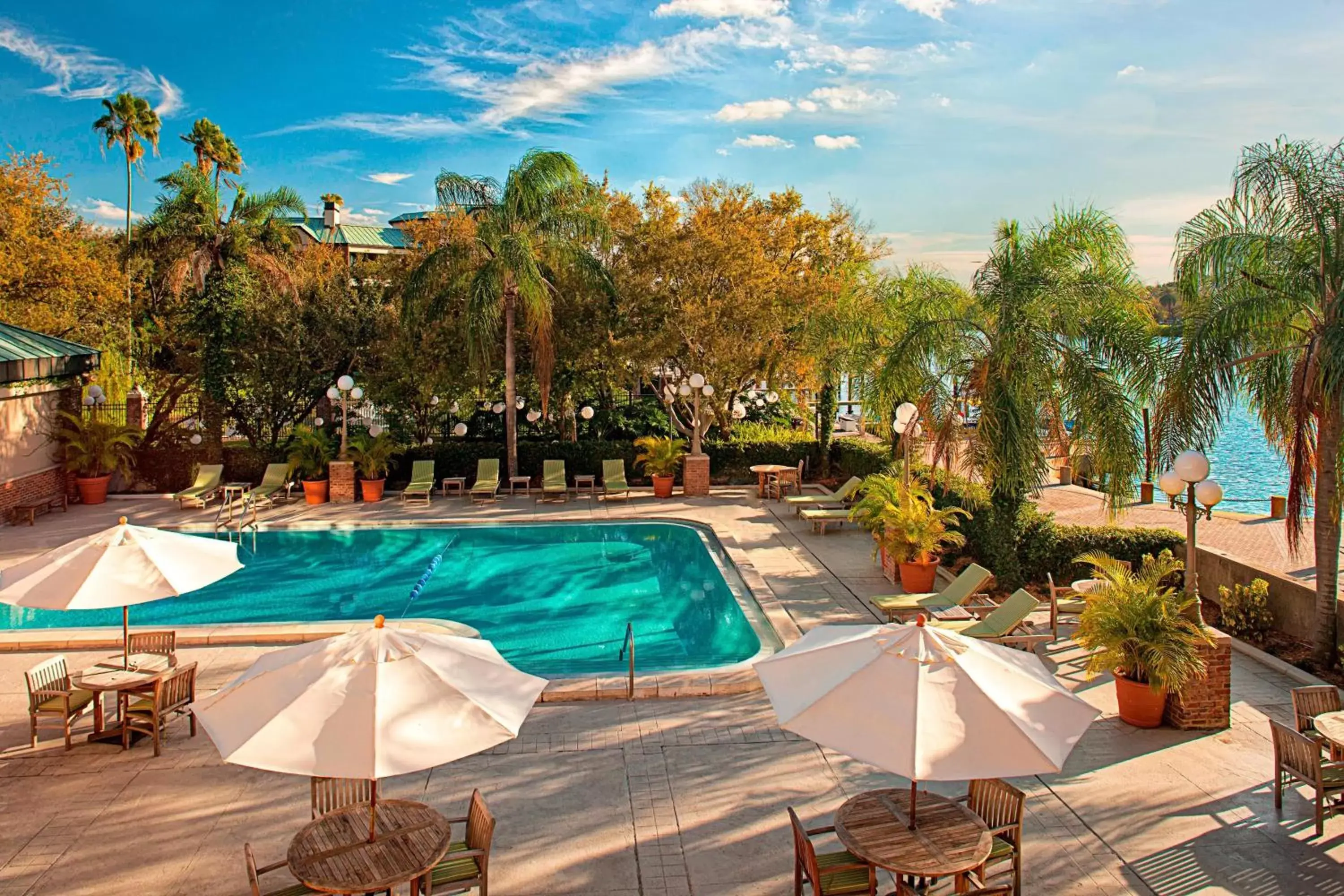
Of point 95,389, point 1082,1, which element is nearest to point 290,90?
point 95,389

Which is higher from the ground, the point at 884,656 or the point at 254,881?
the point at 884,656

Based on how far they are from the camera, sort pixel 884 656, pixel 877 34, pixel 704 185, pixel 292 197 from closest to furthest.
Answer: pixel 884 656
pixel 877 34
pixel 704 185
pixel 292 197

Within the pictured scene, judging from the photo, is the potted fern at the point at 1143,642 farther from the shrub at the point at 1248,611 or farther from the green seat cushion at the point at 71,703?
the green seat cushion at the point at 71,703

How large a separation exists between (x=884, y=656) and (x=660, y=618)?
8.12m

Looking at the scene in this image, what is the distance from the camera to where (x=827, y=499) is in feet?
60.5

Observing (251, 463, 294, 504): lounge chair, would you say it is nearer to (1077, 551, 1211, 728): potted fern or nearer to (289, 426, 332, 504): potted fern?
(289, 426, 332, 504): potted fern

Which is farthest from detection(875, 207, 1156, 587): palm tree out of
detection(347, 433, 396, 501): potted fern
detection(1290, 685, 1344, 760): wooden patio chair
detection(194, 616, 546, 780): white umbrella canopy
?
detection(347, 433, 396, 501): potted fern

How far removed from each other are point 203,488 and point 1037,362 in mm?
17685

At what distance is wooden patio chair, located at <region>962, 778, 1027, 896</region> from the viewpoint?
5551mm

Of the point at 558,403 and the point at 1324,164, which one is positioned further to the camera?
the point at 558,403

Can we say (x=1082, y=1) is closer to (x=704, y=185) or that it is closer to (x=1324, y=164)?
(x=1324, y=164)

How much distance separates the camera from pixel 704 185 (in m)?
22.1

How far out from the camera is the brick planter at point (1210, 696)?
8.16 meters

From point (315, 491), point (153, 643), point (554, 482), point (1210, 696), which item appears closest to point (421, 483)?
point (315, 491)
